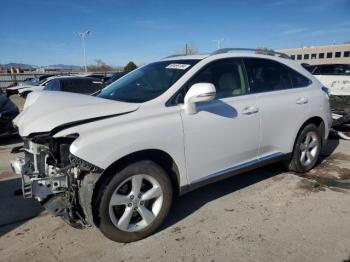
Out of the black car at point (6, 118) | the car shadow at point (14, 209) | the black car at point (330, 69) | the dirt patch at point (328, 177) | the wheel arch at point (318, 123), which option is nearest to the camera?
the car shadow at point (14, 209)

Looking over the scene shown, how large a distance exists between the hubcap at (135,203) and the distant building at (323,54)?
72.1 metres

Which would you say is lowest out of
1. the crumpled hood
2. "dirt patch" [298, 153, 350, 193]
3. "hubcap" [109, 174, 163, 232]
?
"dirt patch" [298, 153, 350, 193]

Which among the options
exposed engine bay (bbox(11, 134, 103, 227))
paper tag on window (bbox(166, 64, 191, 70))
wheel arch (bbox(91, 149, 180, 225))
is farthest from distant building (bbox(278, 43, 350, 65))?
exposed engine bay (bbox(11, 134, 103, 227))

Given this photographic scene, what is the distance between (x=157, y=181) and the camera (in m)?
3.27

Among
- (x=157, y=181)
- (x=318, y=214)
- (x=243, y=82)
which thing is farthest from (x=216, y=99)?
(x=318, y=214)

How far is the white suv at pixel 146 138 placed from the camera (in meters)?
2.98

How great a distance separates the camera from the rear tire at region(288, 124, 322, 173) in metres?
4.86

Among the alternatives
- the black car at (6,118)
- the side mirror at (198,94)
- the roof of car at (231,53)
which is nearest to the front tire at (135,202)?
the side mirror at (198,94)

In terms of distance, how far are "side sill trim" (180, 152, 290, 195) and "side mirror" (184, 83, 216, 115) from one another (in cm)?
82

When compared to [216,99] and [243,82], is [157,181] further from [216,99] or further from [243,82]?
[243,82]

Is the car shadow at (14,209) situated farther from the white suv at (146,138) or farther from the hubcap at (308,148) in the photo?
the hubcap at (308,148)

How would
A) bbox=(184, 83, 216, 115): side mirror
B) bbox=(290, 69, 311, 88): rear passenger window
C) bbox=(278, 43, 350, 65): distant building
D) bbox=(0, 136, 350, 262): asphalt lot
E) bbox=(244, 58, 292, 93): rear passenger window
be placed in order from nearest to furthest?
1. bbox=(0, 136, 350, 262): asphalt lot
2. bbox=(184, 83, 216, 115): side mirror
3. bbox=(244, 58, 292, 93): rear passenger window
4. bbox=(290, 69, 311, 88): rear passenger window
5. bbox=(278, 43, 350, 65): distant building

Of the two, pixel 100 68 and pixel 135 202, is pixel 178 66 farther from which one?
pixel 100 68

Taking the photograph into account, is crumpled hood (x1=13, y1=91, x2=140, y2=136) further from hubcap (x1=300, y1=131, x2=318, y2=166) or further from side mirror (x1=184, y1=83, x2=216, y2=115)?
hubcap (x1=300, y1=131, x2=318, y2=166)
